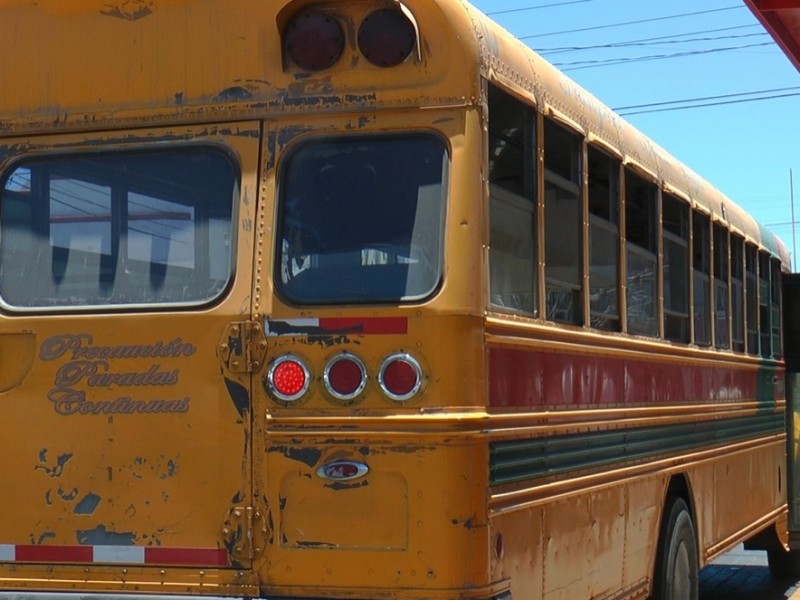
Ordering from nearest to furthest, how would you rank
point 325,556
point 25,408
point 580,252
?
point 325,556 < point 25,408 < point 580,252

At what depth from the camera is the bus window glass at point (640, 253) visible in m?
6.79

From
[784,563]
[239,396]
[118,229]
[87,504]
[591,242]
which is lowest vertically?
[784,563]

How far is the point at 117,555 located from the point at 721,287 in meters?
5.33

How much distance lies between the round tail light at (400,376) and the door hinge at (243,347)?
451 mm

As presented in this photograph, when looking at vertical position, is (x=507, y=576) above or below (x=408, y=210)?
below

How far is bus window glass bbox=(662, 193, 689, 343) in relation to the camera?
24.8 ft

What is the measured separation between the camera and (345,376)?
4773 mm

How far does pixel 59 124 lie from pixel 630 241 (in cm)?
294

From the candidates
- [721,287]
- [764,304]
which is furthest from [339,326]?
[764,304]

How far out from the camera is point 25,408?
200 inches

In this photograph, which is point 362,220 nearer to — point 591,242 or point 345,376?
point 345,376

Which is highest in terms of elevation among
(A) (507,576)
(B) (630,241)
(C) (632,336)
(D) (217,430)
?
(B) (630,241)

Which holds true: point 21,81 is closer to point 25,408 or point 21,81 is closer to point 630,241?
point 25,408

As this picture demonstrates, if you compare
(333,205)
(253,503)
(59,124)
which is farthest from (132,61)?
(253,503)
